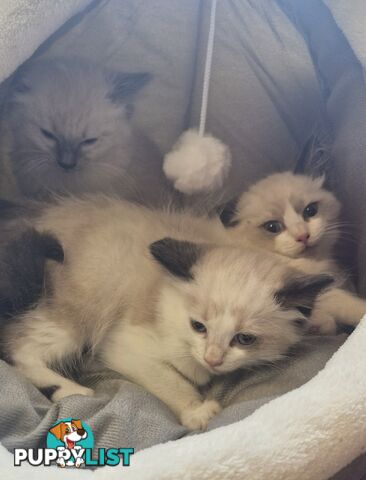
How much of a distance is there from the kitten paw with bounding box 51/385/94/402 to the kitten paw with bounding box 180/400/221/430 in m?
0.22

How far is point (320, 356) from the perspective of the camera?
4.03 ft

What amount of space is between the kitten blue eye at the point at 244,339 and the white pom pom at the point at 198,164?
0.37 meters

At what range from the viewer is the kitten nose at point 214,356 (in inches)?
46.1

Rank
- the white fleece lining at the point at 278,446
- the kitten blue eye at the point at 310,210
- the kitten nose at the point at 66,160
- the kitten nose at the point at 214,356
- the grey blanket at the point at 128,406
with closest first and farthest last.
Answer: the white fleece lining at the point at 278,446 → the grey blanket at the point at 128,406 → the kitten nose at the point at 214,356 → the kitten blue eye at the point at 310,210 → the kitten nose at the point at 66,160

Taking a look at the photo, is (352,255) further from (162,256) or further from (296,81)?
(162,256)

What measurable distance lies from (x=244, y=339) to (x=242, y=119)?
751mm

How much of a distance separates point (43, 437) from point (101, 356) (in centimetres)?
37

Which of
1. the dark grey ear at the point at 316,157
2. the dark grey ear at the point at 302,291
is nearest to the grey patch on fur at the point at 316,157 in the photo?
the dark grey ear at the point at 316,157


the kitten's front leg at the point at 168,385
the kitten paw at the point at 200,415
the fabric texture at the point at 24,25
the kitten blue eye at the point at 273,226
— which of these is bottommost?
the kitten's front leg at the point at 168,385

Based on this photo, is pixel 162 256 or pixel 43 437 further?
pixel 162 256

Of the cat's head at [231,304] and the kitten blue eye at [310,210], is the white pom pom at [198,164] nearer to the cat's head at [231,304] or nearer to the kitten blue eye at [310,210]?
the cat's head at [231,304]

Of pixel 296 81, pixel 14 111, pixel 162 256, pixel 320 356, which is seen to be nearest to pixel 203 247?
pixel 162 256

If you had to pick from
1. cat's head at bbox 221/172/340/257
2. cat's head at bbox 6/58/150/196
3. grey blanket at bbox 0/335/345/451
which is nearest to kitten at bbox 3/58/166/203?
cat's head at bbox 6/58/150/196

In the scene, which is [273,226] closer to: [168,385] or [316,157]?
[316,157]
